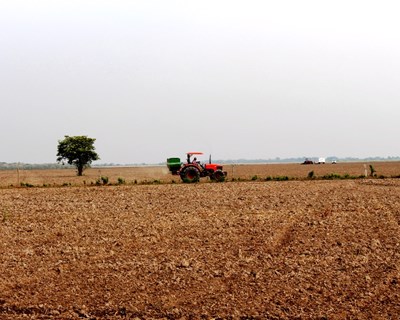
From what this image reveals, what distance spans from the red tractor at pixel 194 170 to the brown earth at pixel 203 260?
11.5 m

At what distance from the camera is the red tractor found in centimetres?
3403

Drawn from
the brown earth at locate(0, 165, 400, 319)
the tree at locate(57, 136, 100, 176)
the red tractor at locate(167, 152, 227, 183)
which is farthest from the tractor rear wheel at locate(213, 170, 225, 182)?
the tree at locate(57, 136, 100, 176)

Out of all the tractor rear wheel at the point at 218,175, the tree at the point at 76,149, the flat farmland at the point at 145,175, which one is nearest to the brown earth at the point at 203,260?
the tractor rear wheel at the point at 218,175

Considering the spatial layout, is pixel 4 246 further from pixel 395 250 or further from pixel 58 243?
pixel 395 250

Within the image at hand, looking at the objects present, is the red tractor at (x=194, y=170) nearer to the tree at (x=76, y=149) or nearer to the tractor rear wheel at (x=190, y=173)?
the tractor rear wheel at (x=190, y=173)

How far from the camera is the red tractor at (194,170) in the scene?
3403 cm

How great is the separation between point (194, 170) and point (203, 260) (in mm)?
21358

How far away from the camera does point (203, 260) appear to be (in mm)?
12719

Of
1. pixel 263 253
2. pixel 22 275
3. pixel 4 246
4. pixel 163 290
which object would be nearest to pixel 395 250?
pixel 263 253

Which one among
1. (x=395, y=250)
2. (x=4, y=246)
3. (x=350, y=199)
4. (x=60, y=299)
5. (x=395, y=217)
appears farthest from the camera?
(x=350, y=199)

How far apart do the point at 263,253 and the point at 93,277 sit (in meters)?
4.33

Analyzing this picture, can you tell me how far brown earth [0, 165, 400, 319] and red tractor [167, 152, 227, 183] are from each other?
11.5 metres

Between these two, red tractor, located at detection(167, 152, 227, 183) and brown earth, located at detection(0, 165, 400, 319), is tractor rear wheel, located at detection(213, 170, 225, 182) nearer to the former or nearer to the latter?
red tractor, located at detection(167, 152, 227, 183)

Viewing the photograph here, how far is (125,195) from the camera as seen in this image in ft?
87.0
